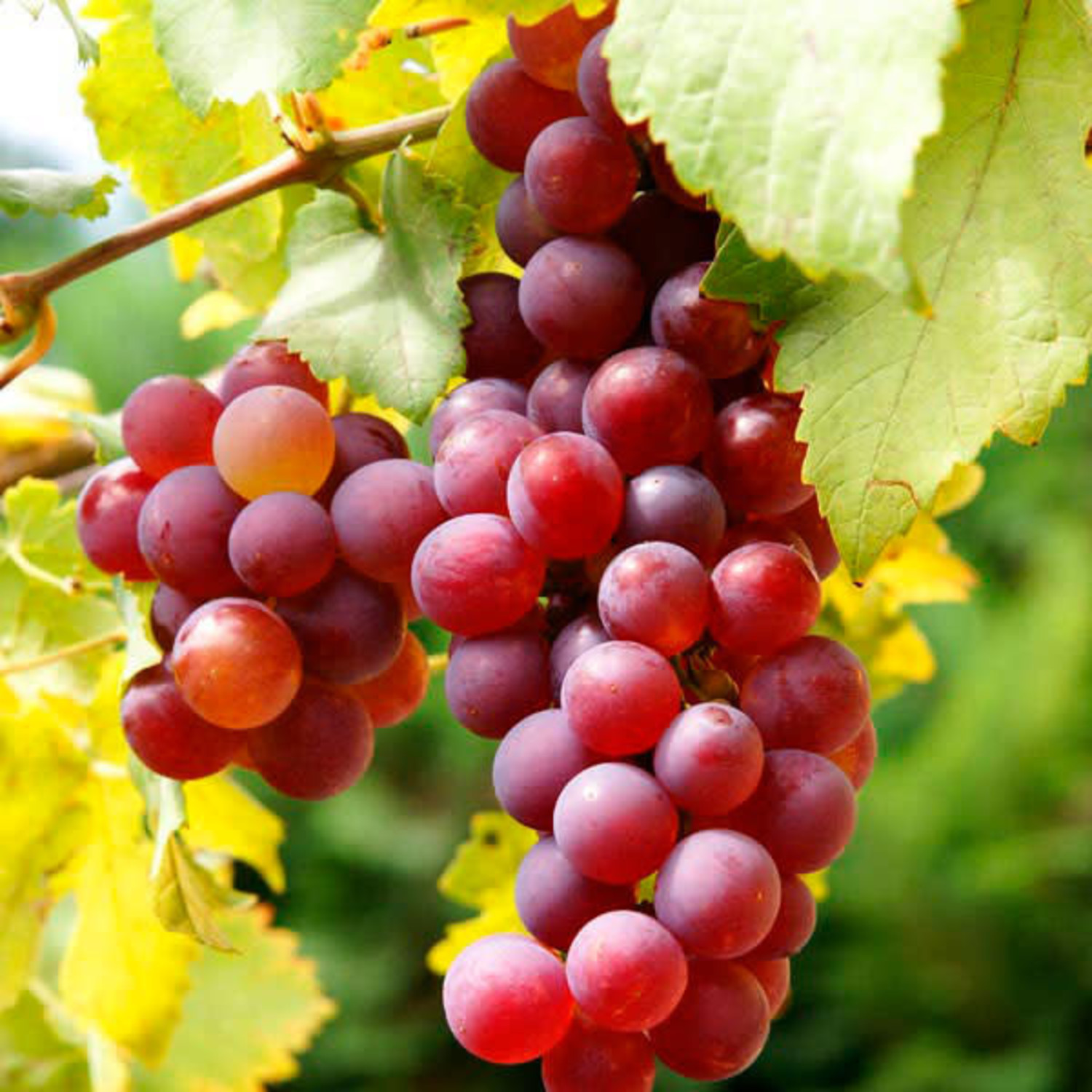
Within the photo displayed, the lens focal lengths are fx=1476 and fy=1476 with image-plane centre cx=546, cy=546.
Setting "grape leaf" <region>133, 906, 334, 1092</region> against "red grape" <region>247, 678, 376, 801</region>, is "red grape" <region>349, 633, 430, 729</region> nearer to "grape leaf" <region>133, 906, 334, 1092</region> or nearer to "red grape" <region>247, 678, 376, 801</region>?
"red grape" <region>247, 678, 376, 801</region>

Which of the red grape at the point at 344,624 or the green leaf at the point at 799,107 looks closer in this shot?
the green leaf at the point at 799,107

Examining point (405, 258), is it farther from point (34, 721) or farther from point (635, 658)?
point (34, 721)

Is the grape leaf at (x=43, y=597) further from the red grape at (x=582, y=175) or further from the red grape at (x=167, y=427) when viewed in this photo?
the red grape at (x=582, y=175)

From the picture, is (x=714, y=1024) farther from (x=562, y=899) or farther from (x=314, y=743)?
→ (x=314, y=743)

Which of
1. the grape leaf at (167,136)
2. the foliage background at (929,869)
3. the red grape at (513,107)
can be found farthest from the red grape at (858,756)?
the foliage background at (929,869)

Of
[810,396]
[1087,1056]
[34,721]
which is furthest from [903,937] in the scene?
[810,396]

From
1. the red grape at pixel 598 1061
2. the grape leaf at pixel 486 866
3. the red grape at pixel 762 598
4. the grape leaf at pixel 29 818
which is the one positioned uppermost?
the red grape at pixel 762 598

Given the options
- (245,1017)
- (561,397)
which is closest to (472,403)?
(561,397)
